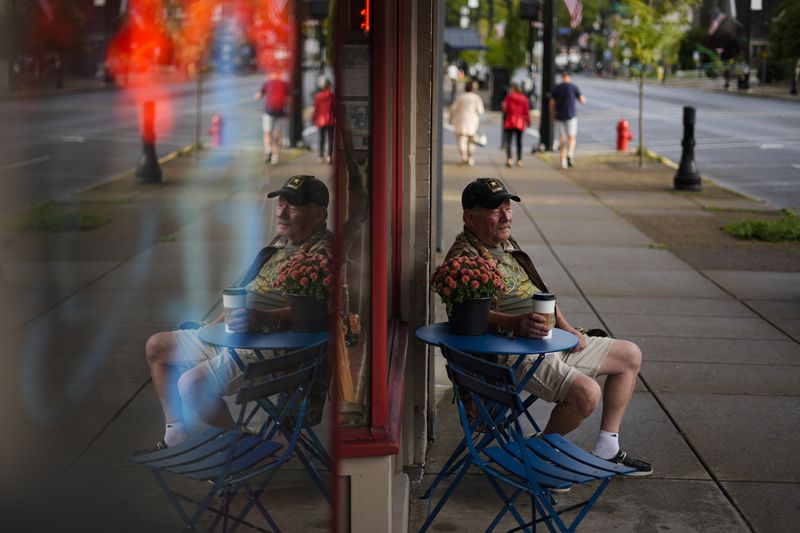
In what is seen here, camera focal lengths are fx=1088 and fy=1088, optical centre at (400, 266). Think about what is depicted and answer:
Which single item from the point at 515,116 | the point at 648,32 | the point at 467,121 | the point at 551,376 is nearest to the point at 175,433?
the point at 551,376

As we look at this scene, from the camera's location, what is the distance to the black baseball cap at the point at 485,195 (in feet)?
16.3

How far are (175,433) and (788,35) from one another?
36034 mm

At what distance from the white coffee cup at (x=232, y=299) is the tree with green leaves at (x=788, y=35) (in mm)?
28176

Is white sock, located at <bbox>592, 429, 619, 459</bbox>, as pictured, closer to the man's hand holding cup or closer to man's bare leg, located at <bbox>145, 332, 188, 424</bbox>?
man's bare leg, located at <bbox>145, 332, 188, 424</bbox>

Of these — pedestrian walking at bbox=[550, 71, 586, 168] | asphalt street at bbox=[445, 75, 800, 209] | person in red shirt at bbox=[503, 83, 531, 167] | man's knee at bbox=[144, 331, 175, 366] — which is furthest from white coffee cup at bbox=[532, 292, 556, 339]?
pedestrian walking at bbox=[550, 71, 586, 168]

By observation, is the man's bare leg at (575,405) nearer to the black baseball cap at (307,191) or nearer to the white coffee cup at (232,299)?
the white coffee cup at (232,299)

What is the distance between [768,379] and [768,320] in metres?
1.89

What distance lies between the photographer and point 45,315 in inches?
53.2

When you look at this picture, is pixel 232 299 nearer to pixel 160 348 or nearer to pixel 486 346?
pixel 160 348

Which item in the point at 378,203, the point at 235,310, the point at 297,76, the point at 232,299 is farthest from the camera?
the point at 378,203

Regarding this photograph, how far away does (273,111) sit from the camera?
1718 mm

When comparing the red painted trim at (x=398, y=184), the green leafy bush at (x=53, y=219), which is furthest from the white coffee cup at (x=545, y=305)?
the green leafy bush at (x=53, y=219)

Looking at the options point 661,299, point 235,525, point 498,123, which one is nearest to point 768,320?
point 661,299

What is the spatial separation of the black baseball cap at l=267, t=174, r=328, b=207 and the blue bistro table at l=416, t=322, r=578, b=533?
2.69 m
